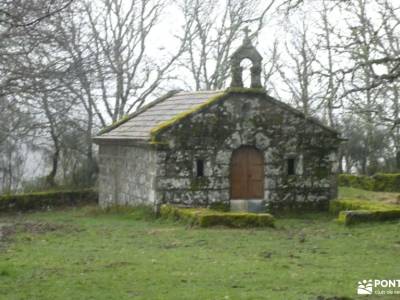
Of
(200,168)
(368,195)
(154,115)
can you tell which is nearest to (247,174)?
(200,168)

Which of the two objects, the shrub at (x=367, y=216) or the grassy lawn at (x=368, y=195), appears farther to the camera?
the grassy lawn at (x=368, y=195)

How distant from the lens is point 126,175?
24.7 metres

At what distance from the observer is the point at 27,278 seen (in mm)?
11078

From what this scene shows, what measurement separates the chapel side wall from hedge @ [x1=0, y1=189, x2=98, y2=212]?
A: 7.42 feet

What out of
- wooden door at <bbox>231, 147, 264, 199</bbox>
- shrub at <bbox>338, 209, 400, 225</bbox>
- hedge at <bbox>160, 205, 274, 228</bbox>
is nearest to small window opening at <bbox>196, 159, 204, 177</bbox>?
wooden door at <bbox>231, 147, 264, 199</bbox>

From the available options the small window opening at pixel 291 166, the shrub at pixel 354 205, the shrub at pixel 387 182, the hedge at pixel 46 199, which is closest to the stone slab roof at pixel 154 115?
the small window opening at pixel 291 166

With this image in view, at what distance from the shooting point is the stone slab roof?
23.3 meters

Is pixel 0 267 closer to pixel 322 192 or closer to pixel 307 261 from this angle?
pixel 307 261

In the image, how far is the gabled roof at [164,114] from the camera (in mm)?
22125

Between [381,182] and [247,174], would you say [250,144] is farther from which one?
[381,182]

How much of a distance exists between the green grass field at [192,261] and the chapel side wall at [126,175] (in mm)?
2949

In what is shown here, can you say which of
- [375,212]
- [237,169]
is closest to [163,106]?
[237,169]

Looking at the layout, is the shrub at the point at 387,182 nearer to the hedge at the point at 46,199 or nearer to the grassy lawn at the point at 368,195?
the grassy lawn at the point at 368,195

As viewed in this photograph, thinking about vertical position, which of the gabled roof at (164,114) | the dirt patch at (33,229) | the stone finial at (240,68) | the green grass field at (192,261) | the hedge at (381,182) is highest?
the stone finial at (240,68)
